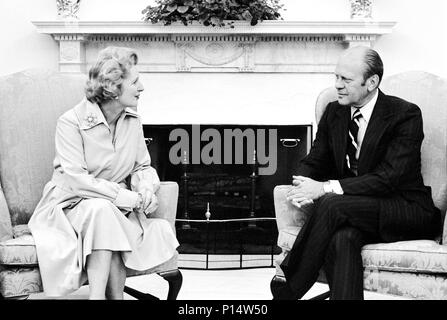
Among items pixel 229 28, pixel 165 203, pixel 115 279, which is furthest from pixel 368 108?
pixel 229 28

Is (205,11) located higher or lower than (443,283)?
higher

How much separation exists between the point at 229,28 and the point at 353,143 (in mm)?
2197

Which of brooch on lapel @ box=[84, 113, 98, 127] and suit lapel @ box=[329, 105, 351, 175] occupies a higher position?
brooch on lapel @ box=[84, 113, 98, 127]

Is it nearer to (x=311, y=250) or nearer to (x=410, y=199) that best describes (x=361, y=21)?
(x=410, y=199)

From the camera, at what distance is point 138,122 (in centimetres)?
287

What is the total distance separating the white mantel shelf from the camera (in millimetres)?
4770

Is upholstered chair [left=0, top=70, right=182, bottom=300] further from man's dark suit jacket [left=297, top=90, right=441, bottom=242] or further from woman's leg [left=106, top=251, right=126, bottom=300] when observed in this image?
man's dark suit jacket [left=297, top=90, right=441, bottom=242]

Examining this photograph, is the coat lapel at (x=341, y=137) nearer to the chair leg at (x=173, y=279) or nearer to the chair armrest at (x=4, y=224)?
the chair leg at (x=173, y=279)

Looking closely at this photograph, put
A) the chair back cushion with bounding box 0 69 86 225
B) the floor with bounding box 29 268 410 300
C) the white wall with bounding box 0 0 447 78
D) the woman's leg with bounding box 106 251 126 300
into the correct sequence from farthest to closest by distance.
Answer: the white wall with bounding box 0 0 447 78 < the floor with bounding box 29 268 410 300 < the chair back cushion with bounding box 0 69 86 225 < the woman's leg with bounding box 106 251 126 300

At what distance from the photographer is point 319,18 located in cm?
497

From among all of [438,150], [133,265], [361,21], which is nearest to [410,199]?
[438,150]

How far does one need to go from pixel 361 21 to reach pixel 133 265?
9.64 ft

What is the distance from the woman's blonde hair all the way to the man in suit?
806 millimetres

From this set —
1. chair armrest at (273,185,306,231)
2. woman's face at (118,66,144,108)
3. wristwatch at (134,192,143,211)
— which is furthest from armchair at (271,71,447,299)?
woman's face at (118,66,144,108)
